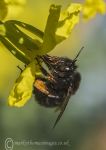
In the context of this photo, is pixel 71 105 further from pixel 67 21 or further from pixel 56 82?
pixel 67 21

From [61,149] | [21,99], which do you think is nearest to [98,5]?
[21,99]

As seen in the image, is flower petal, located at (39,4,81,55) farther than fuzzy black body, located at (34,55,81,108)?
No

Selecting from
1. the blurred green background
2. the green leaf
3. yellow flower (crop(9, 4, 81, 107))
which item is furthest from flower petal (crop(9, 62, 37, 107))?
the blurred green background

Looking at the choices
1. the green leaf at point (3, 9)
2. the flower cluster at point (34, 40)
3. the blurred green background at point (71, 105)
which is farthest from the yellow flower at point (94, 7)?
the blurred green background at point (71, 105)

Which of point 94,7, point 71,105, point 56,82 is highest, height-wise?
point 94,7

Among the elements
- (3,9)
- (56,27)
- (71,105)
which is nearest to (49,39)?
(56,27)

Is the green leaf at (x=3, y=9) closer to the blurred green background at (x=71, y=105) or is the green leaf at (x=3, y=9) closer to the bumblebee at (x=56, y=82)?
the bumblebee at (x=56, y=82)

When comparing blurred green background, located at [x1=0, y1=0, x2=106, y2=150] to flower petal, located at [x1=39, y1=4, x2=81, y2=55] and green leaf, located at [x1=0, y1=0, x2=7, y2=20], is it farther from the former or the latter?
green leaf, located at [x1=0, y1=0, x2=7, y2=20]

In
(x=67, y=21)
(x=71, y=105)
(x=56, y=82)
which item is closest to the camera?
(x=67, y=21)
